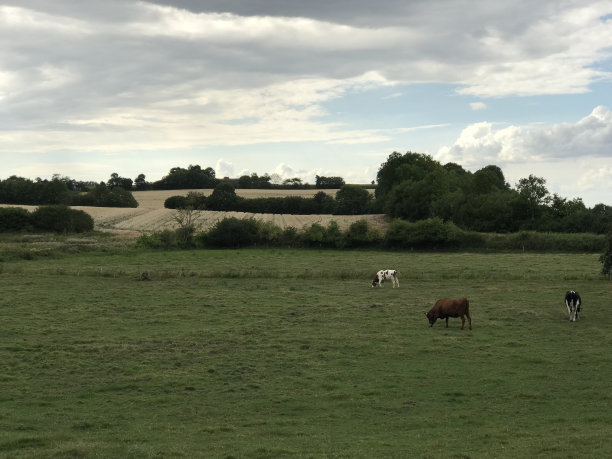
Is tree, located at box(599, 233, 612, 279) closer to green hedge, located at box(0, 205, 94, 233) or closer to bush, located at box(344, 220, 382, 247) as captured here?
bush, located at box(344, 220, 382, 247)

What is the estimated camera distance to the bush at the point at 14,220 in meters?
80.8

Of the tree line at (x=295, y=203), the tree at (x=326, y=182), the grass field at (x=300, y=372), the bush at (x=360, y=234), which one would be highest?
the tree at (x=326, y=182)

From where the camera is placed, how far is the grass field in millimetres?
13133

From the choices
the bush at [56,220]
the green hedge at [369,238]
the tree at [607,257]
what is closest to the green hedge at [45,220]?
the bush at [56,220]

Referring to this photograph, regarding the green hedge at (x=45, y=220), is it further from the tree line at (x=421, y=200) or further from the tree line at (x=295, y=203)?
the tree line at (x=295, y=203)

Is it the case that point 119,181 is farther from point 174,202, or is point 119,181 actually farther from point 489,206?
point 489,206

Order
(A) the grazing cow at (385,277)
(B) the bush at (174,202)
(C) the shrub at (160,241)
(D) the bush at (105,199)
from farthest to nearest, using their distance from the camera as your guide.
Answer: (D) the bush at (105,199) → (B) the bush at (174,202) → (C) the shrub at (160,241) → (A) the grazing cow at (385,277)

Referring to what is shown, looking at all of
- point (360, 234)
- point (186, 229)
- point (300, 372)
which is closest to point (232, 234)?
point (186, 229)

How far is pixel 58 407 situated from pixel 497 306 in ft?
70.8

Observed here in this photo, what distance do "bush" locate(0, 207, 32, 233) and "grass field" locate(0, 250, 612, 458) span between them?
1876 inches

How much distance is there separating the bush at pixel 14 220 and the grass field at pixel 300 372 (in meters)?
47.6

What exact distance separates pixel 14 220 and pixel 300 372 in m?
73.3

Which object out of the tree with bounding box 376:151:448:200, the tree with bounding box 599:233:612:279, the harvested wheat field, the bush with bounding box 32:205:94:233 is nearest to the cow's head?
the tree with bounding box 599:233:612:279

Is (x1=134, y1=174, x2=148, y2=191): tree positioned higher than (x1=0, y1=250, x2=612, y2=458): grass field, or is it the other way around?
(x1=134, y1=174, x2=148, y2=191): tree
